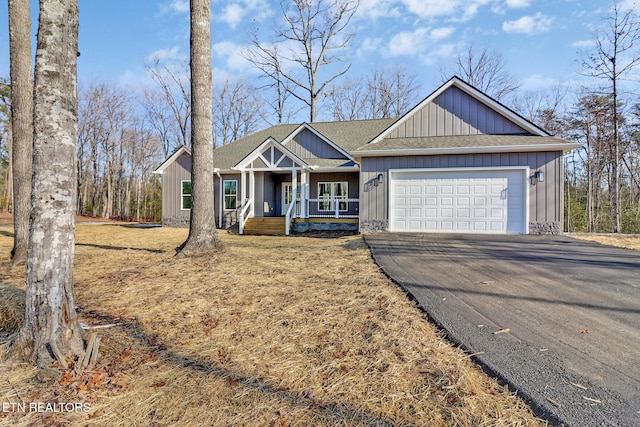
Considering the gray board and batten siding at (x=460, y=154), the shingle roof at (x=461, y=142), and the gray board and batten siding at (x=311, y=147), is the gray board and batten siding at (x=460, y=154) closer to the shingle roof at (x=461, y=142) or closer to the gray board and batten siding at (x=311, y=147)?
the shingle roof at (x=461, y=142)

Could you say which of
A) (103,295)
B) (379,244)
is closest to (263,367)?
(103,295)

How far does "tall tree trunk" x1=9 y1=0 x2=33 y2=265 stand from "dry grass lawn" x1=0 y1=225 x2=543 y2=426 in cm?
368

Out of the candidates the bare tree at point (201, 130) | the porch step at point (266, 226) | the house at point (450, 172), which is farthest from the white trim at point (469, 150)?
the bare tree at point (201, 130)

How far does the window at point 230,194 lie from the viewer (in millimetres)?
14992

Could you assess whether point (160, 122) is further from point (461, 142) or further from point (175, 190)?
point (461, 142)

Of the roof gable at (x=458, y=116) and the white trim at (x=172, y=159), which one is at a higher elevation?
the roof gable at (x=458, y=116)

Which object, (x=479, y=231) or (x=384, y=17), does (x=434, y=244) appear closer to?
(x=479, y=231)

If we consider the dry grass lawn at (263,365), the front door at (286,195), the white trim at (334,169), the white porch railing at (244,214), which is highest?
the white trim at (334,169)

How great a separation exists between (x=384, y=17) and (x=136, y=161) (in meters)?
27.1

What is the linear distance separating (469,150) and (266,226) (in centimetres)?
799

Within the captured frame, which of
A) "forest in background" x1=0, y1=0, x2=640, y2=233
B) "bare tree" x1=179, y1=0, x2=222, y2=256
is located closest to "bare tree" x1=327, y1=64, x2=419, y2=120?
"forest in background" x1=0, y1=0, x2=640, y2=233

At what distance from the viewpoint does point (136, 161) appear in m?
31.5

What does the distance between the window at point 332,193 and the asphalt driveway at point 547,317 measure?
7.57m

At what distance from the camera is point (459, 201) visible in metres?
10.2
